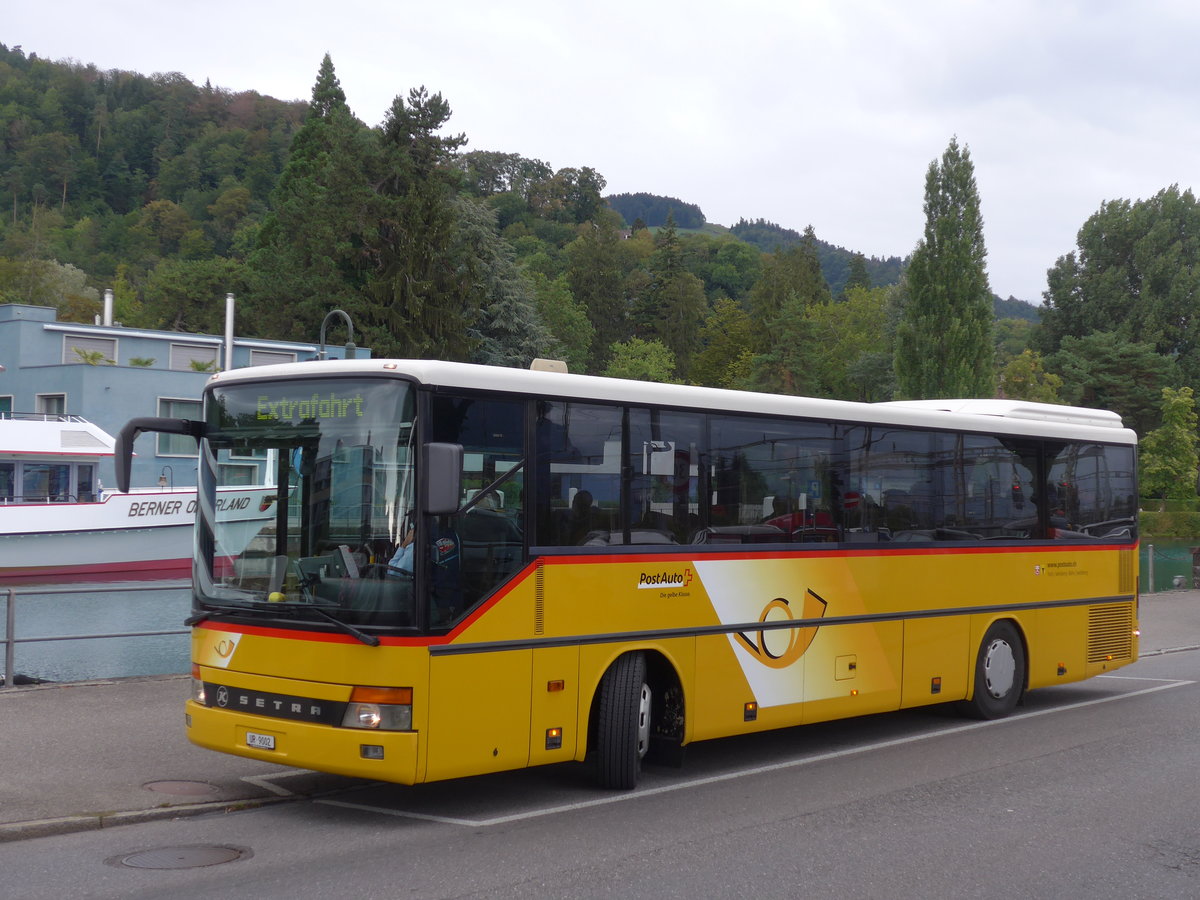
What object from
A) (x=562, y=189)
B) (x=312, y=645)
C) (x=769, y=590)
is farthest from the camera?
(x=562, y=189)

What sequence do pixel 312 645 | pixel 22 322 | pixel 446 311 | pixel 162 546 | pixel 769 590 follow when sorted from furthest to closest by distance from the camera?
1. pixel 446 311
2. pixel 22 322
3. pixel 162 546
4. pixel 769 590
5. pixel 312 645

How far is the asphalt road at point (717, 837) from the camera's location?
6.77 metres

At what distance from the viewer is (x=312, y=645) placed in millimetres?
8023

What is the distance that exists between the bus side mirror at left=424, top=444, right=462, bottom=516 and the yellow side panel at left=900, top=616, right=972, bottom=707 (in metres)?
5.80

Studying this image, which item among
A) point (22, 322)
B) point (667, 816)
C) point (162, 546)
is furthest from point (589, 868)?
point (22, 322)

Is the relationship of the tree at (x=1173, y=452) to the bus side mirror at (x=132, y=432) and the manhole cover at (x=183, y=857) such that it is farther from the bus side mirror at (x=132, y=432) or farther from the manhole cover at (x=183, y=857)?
the manhole cover at (x=183, y=857)

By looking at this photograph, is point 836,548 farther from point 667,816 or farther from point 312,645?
point 312,645

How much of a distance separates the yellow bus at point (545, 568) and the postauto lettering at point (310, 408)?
0.02m

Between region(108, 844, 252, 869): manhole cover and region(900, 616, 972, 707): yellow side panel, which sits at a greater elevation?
region(900, 616, 972, 707): yellow side panel

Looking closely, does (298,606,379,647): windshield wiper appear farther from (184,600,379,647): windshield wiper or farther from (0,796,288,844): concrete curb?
(0,796,288,844): concrete curb

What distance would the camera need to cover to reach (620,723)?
9.11 metres

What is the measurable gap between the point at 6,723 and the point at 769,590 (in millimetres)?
6580

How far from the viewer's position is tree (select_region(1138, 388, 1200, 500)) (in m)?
74.7

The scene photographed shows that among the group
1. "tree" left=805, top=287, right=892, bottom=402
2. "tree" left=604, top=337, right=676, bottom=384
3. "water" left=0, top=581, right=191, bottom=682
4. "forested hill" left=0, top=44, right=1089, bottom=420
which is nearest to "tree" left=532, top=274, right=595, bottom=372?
"forested hill" left=0, top=44, right=1089, bottom=420
